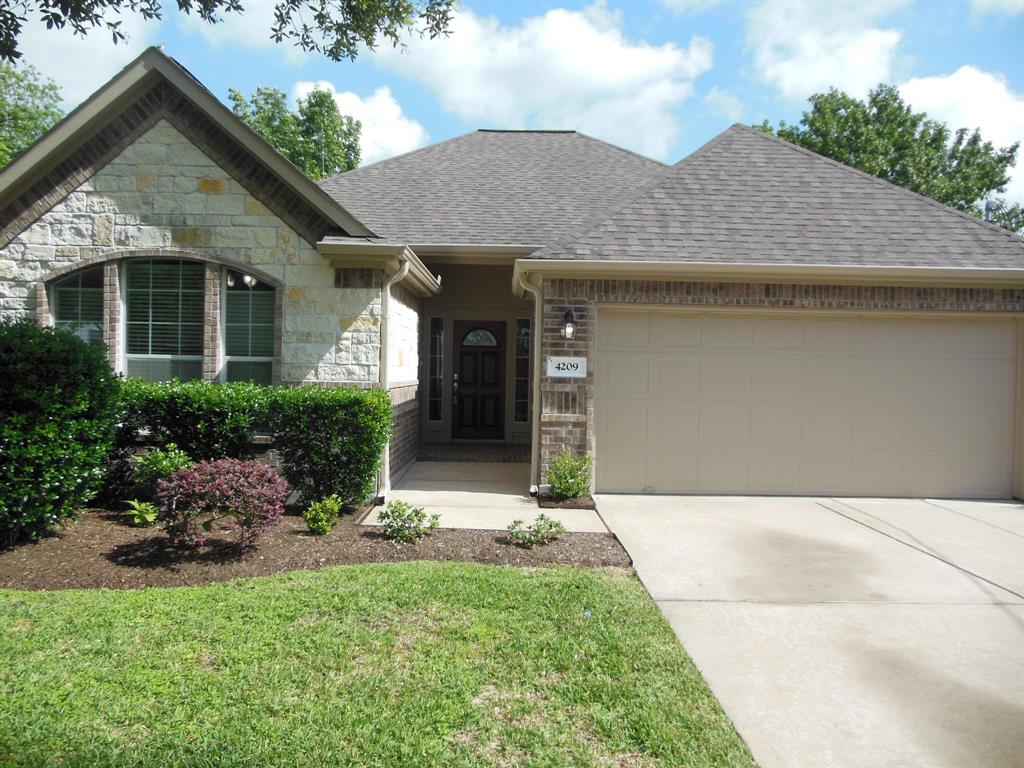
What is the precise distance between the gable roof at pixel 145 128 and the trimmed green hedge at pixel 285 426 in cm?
215

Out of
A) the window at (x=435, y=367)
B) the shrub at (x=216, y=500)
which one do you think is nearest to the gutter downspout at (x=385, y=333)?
the shrub at (x=216, y=500)

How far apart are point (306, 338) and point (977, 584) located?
719 centimetres

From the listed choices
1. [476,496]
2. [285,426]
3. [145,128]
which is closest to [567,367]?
[476,496]

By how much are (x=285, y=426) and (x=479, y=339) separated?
250 inches

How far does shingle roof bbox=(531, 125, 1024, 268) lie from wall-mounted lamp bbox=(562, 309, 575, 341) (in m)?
0.71

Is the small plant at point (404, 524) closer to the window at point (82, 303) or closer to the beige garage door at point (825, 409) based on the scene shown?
the beige garage door at point (825, 409)

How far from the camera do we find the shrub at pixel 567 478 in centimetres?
805

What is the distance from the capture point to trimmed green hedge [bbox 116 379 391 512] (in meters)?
6.97

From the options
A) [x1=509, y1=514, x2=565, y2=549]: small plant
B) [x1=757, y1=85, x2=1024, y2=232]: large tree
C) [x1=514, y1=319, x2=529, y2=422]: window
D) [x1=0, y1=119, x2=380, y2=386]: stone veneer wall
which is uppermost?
[x1=757, y1=85, x2=1024, y2=232]: large tree

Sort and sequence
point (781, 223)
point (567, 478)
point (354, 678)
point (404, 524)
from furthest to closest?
point (781, 223)
point (567, 478)
point (404, 524)
point (354, 678)

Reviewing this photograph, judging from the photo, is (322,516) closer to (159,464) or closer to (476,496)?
(159,464)

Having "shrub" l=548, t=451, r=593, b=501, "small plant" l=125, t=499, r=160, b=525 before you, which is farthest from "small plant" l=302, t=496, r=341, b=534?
"shrub" l=548, t=451, r=593, b=501

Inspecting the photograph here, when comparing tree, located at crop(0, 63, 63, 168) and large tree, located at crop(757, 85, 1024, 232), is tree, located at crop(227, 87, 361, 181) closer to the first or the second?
tree, located at crop(0, 63, 63, 168)

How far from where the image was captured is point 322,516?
6438 millimetres
